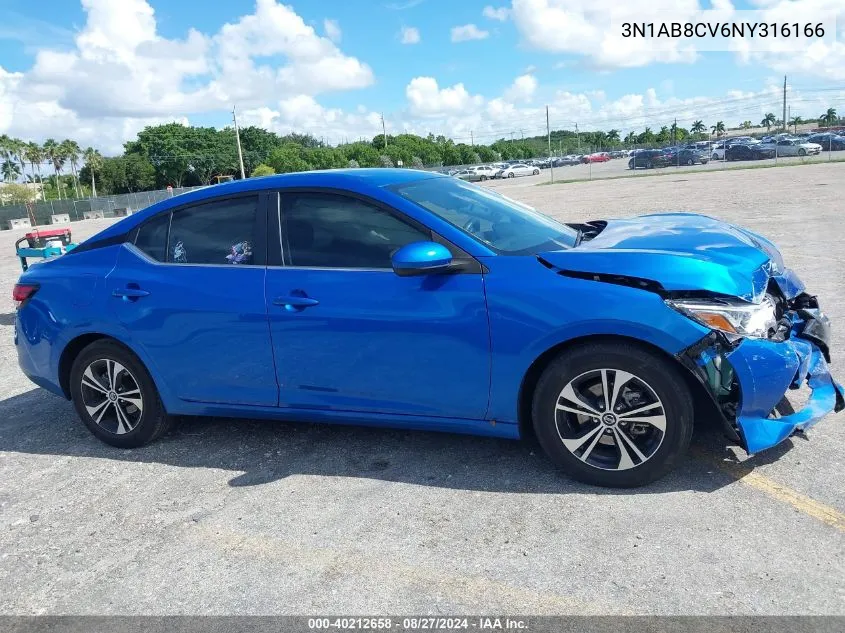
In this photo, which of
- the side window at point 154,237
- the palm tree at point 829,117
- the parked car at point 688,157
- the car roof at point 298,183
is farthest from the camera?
the palm tree at point 829,117

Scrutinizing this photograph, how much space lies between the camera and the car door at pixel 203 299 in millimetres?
4105

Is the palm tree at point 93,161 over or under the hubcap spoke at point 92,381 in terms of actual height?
over

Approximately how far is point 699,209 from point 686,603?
15.4 metres

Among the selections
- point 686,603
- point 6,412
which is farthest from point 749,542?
point 6,412

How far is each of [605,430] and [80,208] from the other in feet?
212

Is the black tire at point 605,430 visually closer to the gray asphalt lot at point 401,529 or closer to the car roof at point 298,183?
the gray asphalt lot at point 401,529

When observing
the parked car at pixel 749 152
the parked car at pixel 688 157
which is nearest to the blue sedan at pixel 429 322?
the parked car at pixel 688 157

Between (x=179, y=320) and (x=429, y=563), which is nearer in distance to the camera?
(x=429, y=563)

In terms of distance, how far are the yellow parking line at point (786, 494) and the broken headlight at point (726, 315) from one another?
728 millimetres

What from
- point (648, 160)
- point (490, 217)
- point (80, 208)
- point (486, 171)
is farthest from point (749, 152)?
point (80, 208)

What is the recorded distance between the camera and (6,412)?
5.65 meters

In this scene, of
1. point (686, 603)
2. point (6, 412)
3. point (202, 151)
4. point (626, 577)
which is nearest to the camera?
point (686, 603)

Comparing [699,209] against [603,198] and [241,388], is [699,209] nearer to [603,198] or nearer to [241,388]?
[603,198]

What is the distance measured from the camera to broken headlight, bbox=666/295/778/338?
3.24 m
